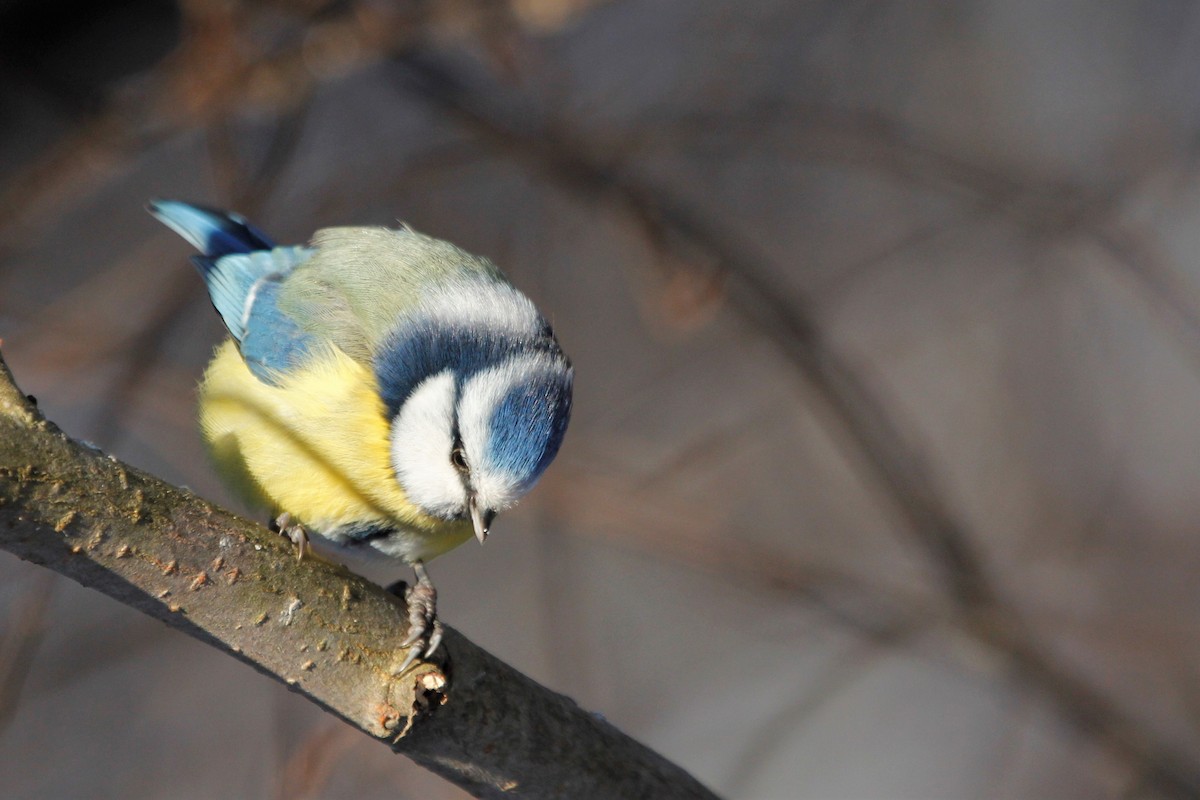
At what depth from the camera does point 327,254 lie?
145cm

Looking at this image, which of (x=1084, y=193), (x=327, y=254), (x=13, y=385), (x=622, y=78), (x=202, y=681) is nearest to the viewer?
(x=13, y=385)

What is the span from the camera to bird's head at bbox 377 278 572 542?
1.16 m

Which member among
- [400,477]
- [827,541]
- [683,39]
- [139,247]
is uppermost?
[683,39]

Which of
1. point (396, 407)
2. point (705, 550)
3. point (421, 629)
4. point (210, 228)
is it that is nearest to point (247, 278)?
point (210, 228)

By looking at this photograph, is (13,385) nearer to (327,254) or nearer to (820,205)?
(327,254)

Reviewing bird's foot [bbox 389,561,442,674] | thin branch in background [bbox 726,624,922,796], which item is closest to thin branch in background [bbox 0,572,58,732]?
bird's foot [bbox 389,561,442,674]

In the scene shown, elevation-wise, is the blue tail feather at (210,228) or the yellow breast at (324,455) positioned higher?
the blue tail feather at (210,228)

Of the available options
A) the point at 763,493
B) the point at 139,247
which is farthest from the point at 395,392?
the point at 763,493

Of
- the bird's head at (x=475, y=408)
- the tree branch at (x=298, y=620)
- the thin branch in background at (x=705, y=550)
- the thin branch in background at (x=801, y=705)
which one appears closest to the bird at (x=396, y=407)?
the bird's head at (x=475, y=408)

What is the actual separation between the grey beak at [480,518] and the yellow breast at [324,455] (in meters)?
0.05

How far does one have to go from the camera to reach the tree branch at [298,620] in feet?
2.40

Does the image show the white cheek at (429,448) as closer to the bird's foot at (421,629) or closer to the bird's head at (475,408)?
the bird's head at (475,408)

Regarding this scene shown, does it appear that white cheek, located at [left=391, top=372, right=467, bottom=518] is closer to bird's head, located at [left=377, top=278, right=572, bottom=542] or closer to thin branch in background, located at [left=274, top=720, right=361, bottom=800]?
bird's head, located at [left=377, top=278, right=572, bottom=542]

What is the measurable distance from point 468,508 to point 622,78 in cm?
214
